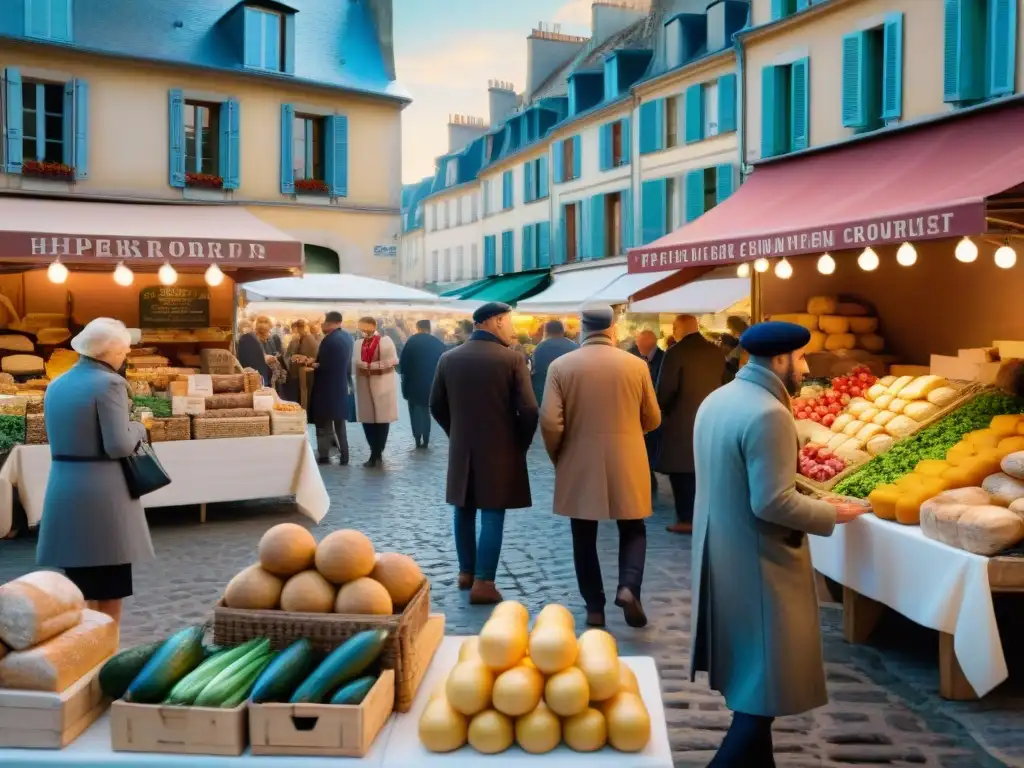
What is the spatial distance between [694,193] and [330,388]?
13100 mm

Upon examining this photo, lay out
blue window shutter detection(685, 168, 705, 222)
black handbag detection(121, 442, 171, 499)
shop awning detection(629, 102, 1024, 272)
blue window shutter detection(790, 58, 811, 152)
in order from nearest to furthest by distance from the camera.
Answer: black handbag detection(121, 442, 171, 499) < shop awning detection(629, 102, 1024, 272) < blue window shutter detection(790, 58, 811, 152) < blue window shutter detection(685, 168, 705, 222)

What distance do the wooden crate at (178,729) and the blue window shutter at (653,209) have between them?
76.9 feet

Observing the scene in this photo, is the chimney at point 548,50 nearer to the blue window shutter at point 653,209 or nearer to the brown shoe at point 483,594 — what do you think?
the blue window shutter at point 653,209

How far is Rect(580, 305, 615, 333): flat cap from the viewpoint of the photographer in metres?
6.10

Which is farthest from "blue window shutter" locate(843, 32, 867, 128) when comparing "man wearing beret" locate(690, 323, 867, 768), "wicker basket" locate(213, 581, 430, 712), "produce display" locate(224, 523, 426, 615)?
"wicker basket" locate(213, 581, 430, 712)

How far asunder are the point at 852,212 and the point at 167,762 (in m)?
6.86

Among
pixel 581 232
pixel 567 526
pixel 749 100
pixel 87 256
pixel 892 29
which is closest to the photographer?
pixel 567 526

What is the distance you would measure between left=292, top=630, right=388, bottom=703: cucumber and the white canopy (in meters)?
12.5

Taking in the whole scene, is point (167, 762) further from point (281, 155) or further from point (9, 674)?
point (281, 155)

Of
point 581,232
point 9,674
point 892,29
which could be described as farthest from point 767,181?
point 581,232

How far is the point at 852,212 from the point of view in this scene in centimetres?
807

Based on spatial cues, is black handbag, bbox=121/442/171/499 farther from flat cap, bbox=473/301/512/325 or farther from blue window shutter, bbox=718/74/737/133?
blue window shutter, bbox=718/74/737/133

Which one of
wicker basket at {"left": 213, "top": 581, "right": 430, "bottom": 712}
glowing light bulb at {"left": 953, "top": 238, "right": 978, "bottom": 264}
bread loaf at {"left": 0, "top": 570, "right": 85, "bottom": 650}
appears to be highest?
glowing light bulb at {"left": 953, "top": 238, "right": 978, "bottom": 264}

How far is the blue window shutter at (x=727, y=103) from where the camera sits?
2284cm
